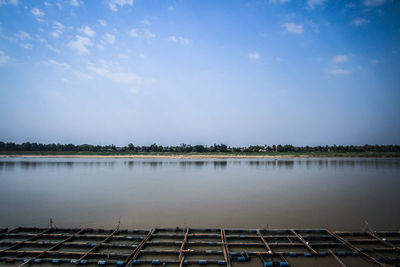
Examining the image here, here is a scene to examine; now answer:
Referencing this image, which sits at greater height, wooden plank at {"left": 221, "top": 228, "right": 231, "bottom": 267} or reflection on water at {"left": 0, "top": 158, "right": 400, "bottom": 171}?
wooden plank at {"left": 221, "top": 228, "right": 231, "bottom": 267}

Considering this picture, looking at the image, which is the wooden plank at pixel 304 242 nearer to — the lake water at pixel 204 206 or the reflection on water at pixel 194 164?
the lake water at pixel 204 206

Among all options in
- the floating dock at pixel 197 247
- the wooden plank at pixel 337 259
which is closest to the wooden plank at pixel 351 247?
the floating dock at pixel 197 247

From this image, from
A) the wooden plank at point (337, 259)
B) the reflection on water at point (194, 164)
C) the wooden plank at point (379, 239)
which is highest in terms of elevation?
the wooden plank at point (379, 239)

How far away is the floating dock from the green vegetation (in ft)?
209

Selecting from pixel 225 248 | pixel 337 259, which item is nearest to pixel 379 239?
pixel 337 259

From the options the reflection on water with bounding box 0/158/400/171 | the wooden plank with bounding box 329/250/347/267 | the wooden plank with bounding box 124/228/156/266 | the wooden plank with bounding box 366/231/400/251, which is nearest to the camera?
the wooden plank with bounding box 329/250/347/267

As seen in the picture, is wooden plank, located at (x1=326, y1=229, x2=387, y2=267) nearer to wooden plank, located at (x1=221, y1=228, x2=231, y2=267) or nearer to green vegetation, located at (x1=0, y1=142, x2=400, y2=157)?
wooden plank, located at (x1=221, y1=228, x2=231, y2=267)

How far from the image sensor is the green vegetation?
220ft

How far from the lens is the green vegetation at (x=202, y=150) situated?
6694cm

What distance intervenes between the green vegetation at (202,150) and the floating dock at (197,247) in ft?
209

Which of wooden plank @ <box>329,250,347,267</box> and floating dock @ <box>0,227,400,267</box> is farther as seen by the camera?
floating dock @ <box>0,227,400,267</box>

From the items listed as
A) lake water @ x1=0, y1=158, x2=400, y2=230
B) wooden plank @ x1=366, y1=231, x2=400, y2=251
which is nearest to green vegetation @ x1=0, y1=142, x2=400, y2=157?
lake water @ x1=0, y1=158, x2=400, y2=230

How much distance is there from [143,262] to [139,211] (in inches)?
194

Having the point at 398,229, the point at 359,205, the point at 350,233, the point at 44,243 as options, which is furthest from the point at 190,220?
the point at 359,205
